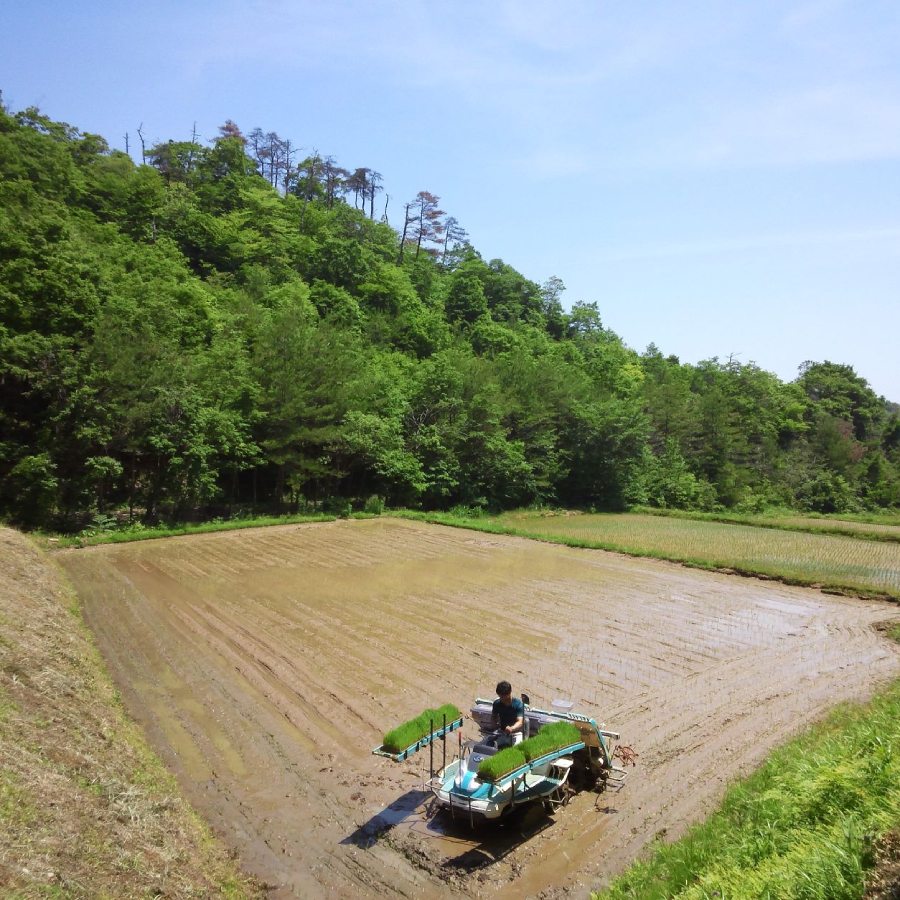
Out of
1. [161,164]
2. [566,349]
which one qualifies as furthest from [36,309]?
[161,164]

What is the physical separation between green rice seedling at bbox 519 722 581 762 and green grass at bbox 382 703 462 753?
1062 mm

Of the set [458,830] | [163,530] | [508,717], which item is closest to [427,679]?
[508,717]

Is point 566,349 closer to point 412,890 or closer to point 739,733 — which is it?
point 739,733

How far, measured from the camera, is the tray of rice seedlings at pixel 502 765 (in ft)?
19.4

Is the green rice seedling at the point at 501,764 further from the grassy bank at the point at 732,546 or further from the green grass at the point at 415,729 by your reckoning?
the grassy bank at the point at 732,546

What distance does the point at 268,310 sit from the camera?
121 ft

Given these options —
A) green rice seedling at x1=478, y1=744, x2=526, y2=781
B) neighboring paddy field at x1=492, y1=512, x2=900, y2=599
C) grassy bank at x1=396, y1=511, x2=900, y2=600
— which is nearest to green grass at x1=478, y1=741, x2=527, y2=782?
green rice seedling at x1=478, y1=744, x2=526, y2=781

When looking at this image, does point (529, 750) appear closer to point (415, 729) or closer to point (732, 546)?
point (415, 729)

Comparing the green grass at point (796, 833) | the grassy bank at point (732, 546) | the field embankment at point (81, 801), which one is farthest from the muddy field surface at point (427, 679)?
the grassy bank at point (732, 546)

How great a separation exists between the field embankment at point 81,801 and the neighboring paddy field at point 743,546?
17.2 m

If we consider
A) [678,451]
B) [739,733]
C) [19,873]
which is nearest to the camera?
[19,873]

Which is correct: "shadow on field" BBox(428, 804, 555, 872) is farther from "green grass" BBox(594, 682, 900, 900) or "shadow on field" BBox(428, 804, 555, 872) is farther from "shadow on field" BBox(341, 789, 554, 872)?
"green grass" BBox(594, 682, 900, 900)

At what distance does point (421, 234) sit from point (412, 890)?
73359 mm

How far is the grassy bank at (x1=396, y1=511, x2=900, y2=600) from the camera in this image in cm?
1781
